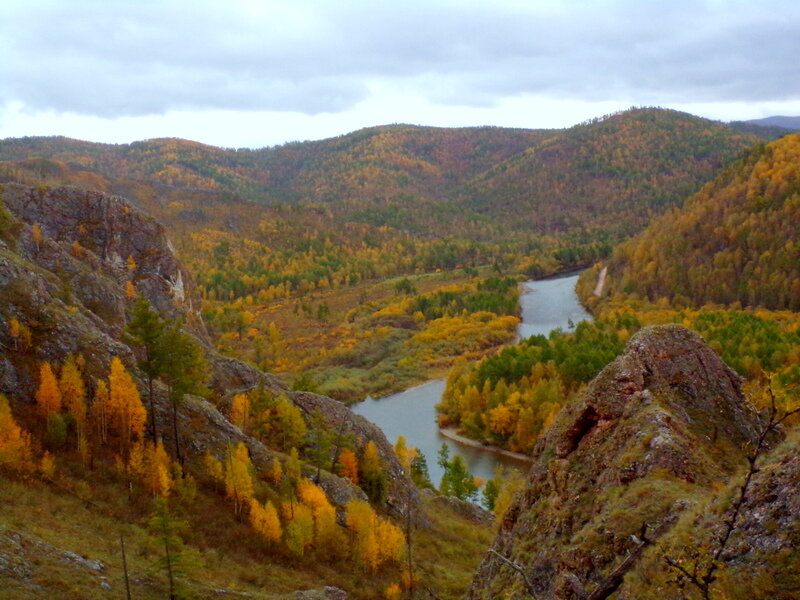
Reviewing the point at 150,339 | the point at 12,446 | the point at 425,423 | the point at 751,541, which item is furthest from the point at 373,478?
the point at 425,423

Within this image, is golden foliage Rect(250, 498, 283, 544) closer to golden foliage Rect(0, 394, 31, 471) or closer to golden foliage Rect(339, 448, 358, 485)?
golden foliage Rect(0, 394, 31, 471)

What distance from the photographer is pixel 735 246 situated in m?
163

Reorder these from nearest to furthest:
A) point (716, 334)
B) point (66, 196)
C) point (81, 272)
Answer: point (81, 272) < point (66, 196) < point (716, 334)

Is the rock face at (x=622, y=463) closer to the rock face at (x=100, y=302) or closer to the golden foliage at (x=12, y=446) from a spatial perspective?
the golden foliage at (x=12, y=446)

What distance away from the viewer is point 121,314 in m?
58.6

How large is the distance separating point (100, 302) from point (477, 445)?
63.7 metres

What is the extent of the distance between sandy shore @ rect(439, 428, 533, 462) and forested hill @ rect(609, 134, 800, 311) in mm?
83590

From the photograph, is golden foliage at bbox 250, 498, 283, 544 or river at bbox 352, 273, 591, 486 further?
river at bbox 352, 273, 591, 486

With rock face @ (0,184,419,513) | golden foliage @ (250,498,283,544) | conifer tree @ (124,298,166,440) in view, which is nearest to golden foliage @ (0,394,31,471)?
rock face @ (0,184,419,513)

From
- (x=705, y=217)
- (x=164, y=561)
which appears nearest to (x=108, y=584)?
(x=164, y=561)

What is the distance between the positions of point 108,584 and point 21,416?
16396 millimetres

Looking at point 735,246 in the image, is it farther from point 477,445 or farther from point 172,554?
point 172,554

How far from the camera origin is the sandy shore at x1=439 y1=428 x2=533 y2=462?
309 ft

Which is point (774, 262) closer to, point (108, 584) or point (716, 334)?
point (716, 334)
